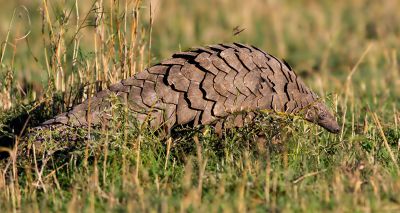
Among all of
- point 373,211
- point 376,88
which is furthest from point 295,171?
point 376,88

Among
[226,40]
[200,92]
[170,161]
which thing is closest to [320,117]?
[200,92]

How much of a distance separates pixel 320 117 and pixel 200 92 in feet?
2.70

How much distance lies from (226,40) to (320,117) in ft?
17.5

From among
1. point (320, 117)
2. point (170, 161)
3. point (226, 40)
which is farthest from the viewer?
point (226, 40)

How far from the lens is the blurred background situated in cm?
558

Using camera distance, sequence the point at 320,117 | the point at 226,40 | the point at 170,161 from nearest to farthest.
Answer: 1. the point at 170,161
2. the point at 320,117
3. the point at 226,40

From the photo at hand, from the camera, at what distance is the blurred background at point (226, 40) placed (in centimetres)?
558

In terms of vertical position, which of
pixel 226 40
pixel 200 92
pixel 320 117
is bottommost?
pixel 320 117

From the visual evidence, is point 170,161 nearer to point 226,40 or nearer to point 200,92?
point 200,92

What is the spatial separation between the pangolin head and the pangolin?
0.18 feet

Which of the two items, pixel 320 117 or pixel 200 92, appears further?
pixel 320 117

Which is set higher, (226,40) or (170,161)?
(226,40)

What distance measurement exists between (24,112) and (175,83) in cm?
124

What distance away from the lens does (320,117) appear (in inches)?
199
